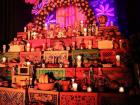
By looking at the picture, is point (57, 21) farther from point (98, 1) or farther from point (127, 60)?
point (127, 60)

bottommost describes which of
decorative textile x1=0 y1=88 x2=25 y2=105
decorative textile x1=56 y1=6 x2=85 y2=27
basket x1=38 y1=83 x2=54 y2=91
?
decorative textile x1=0 y1=88 x2=25 y2=105

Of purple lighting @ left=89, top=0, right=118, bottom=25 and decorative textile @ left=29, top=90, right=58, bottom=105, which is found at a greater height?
purple lighting @ left=89, top=0, right=118, bottom=25

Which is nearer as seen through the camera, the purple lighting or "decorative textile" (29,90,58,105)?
"decorative textile" (29,90,58,105)

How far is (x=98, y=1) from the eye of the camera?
916 cm

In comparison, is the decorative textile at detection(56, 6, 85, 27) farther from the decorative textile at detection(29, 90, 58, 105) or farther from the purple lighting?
the decorative textile at detection(29, 90, 58, 105)

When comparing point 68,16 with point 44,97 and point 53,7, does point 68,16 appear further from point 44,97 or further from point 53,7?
point 44,97

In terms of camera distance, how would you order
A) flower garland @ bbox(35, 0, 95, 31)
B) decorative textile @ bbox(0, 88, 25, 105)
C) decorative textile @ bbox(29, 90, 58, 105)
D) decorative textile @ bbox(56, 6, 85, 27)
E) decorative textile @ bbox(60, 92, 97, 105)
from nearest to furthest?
decorative textile @ bbox(60, 92, 97, 105), decorative textile @ bbox(29, 90, 58, 105), decorative textile @ bbox(0, 88, 25, 105), flower garland @ bbox(35, 0, 95, 31), decorative textile @ bbox(56, 6, 85, 27)

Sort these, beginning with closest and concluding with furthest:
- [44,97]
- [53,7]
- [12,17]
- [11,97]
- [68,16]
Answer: [44,97], [11,97], [53,7], [68,16], [12,17]

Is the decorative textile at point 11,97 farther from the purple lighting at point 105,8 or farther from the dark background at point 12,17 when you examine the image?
the purple lighting at point 105,8

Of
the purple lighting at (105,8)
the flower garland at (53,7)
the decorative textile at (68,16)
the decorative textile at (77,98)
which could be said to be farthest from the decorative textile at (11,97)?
the purple lighting at (105,8)

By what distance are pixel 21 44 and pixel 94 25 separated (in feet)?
8.61

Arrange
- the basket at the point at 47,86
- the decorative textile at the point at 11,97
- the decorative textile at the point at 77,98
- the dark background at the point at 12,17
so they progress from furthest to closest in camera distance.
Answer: the dark background at the point at 12,17 → the decorative textile at the point at 11,97 → the basket at the point at 47,86 → the decorative textile at the point at 77,98

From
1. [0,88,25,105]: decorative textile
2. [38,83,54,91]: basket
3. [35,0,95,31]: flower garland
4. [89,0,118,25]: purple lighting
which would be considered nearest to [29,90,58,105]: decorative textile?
[38,83,54,91]: basket

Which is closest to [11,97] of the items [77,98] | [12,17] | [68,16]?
[77,98]
